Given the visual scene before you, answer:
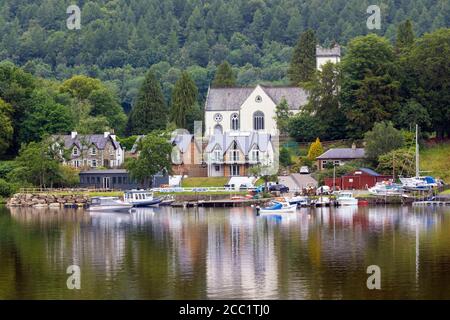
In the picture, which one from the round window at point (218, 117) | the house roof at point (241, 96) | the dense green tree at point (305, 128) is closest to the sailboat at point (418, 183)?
the dense green tree at point (305, 128)

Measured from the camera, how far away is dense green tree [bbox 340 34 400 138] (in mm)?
98562

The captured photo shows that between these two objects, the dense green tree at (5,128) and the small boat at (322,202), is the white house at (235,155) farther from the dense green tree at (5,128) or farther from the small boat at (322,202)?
the dense green tree at (5,128)

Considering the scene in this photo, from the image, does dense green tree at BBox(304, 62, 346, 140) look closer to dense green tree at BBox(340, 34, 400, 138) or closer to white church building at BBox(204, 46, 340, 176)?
dense green tree at BBox(340, 34, 400, 138)

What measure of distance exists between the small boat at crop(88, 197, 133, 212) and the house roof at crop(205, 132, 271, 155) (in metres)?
14.4

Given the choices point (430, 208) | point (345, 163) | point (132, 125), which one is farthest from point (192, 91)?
point (430, 208)

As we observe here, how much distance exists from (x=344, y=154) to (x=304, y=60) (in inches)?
1053

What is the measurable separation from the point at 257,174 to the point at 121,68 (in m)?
95.3

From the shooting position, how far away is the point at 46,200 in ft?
289

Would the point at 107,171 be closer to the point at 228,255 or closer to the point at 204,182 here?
the point at 204,182

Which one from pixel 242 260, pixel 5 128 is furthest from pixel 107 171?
pixel 242 260

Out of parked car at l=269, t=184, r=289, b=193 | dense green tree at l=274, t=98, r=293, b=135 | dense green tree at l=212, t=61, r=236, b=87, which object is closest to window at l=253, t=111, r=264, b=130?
dense green tree at l=274, t=98, r=293, b=135

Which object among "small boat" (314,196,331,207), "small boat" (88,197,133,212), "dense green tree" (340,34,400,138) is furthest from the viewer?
"dense green tree" (340,34,400,138)
